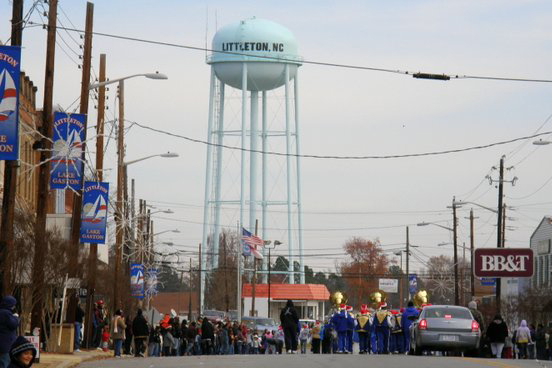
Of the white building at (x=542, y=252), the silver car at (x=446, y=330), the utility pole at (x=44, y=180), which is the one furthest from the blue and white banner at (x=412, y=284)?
the utility pole at (x=44, y=180)

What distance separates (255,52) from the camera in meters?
83.1

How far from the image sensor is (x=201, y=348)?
50625 mm

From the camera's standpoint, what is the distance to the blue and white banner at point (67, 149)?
35.4 meters

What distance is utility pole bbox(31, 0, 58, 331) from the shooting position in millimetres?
33062

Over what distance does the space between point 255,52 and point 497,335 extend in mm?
47603

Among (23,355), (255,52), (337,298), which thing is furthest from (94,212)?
(255,52)

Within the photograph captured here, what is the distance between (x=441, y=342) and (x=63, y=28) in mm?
13449

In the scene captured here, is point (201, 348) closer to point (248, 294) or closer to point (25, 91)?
point (25, 91)

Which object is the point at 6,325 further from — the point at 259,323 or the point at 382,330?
the point at 259,323

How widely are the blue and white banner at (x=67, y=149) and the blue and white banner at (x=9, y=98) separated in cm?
897

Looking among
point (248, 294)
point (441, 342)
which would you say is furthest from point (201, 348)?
point (248, 294)

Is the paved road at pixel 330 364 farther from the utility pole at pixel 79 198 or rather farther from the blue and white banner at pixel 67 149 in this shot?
the utility pole at pixel 79 198

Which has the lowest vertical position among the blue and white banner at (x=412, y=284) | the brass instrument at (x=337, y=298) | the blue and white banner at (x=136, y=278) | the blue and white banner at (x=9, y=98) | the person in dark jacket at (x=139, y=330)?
the person in dark jacket at (x=139, y=330)

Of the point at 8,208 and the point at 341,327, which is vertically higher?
the point at 8,208
